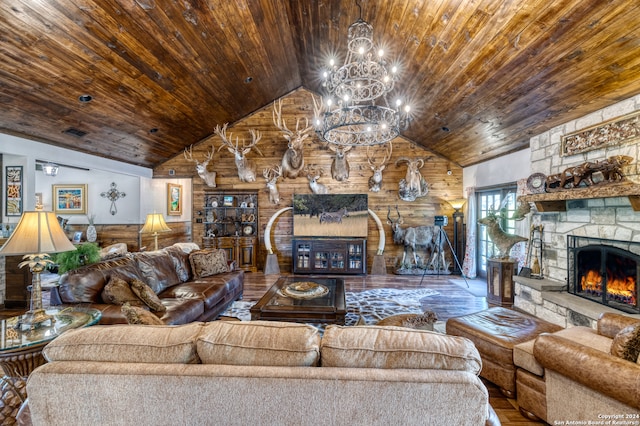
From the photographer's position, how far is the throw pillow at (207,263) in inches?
169

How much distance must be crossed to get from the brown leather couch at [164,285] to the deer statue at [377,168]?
374 cm

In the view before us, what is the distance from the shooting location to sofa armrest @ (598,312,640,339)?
2.10 metres

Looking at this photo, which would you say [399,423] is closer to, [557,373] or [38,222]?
[557,373]

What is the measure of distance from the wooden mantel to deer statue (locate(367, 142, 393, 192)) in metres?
3.08

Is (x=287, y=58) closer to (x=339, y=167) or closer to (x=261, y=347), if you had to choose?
(x=339, y=167)

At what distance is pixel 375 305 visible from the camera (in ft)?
14.6

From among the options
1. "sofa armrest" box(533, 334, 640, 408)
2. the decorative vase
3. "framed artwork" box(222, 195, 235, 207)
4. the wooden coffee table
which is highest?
"framed artwork" box(222, 195, 235, 207)

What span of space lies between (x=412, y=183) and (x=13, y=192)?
23.3 ft

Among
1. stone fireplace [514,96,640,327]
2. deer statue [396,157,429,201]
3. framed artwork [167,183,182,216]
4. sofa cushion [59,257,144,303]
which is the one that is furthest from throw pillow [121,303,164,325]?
framed artwork [167,183,182,216]

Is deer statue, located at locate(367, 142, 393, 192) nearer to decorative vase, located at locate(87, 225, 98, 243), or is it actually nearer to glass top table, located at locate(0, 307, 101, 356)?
glass top table, located at locate(0, 307, 101, 356)

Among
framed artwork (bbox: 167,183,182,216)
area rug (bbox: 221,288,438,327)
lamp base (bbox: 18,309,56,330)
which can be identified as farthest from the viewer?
framed artwork (bbox: 167,183,182,216)

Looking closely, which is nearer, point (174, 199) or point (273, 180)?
point (273, 180)

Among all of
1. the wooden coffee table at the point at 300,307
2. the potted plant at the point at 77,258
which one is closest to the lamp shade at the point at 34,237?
the potted plant at the point at 77,258

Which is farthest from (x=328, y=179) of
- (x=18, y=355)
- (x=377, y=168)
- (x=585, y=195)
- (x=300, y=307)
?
(x=18, y=355)
